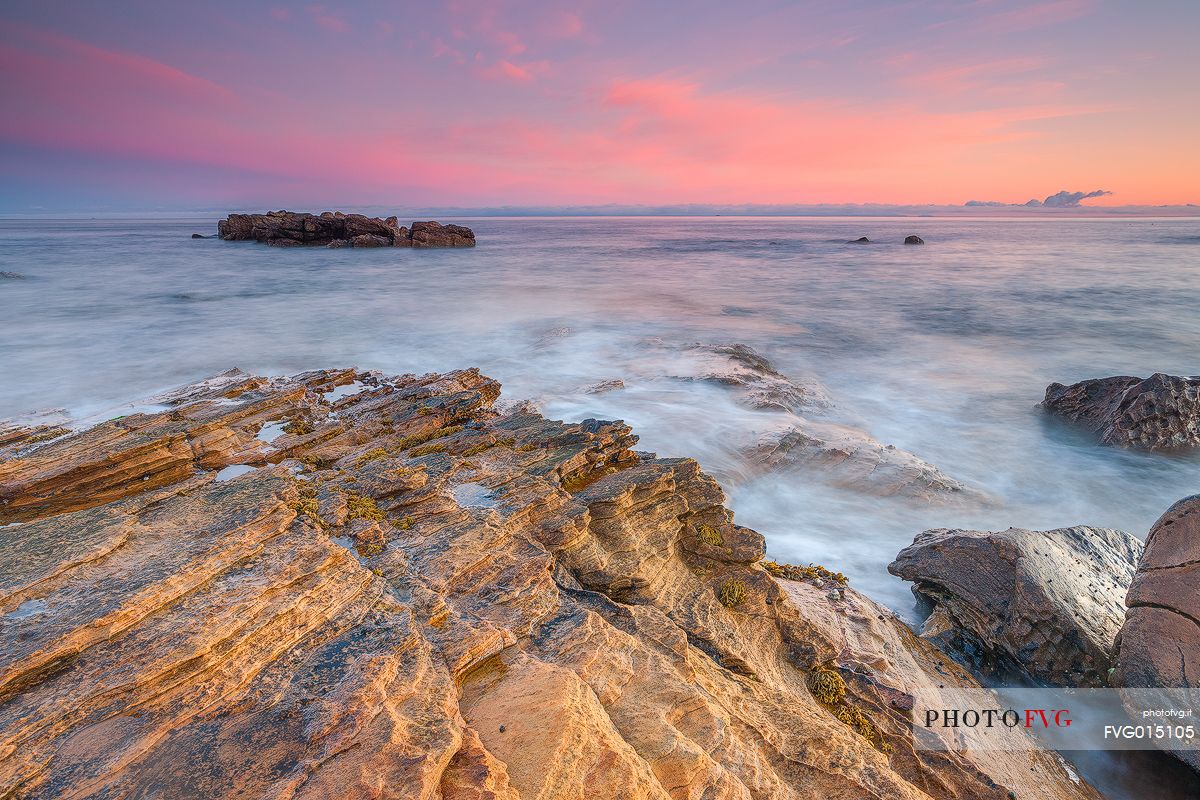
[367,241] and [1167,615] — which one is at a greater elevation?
[367,241]

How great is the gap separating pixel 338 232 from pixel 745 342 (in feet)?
181

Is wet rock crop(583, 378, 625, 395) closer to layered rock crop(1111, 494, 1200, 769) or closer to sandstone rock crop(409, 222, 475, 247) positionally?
layered rock crop(1111, 494, 1200, 769)

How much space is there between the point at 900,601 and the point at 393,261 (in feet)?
165

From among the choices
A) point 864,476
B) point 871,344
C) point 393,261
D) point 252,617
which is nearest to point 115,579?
point 252,617

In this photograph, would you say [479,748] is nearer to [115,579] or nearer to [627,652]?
[627,652]

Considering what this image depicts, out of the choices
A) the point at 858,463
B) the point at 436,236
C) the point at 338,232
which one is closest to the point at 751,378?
the point at 858,463

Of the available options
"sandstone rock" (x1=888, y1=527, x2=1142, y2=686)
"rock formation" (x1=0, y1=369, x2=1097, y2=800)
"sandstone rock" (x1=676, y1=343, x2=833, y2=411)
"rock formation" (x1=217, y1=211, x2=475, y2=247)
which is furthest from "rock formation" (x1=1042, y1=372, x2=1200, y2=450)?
"rock formation" (x1=217, y1=211, x2=475, y2=247)

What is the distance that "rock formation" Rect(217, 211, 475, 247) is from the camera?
61781mm

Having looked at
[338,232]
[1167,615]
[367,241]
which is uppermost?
[338,232]

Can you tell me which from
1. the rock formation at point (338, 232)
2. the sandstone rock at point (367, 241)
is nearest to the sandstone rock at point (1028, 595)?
the sandstone rock at point (367, 241)

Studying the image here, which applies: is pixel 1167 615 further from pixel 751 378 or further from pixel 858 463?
pixel 751 378

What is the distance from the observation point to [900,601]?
29.0ft

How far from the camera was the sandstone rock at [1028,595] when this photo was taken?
7.04 m

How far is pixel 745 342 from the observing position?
24.6 metres
